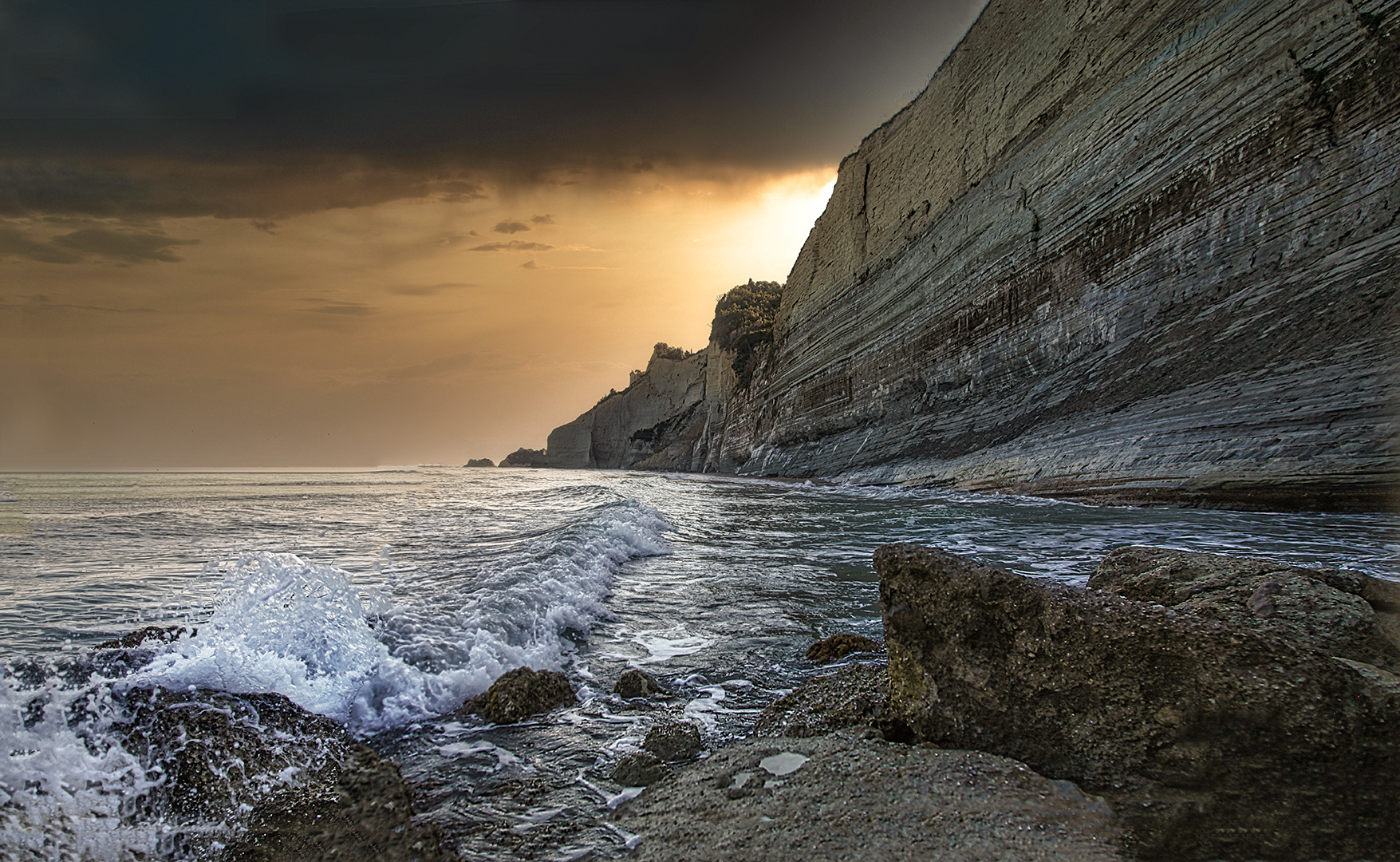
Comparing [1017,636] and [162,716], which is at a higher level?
[1017,636]

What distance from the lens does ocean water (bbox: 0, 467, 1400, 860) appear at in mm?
2057

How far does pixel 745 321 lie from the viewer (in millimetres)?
46500

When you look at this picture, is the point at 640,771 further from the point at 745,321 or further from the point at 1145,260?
the point at 745,321

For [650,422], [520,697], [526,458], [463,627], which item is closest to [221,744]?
[520,697]

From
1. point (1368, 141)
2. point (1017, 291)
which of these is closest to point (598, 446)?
point (1017, 291)

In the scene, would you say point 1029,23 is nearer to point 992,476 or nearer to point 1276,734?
point 992,476

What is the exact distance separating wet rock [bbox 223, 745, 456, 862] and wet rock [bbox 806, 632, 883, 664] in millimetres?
2345

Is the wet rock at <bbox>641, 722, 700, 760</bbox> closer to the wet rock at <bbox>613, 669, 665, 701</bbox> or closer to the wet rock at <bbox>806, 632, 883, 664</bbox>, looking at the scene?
the wet rock at <bbox>613, 669, 665, 701</bbox>

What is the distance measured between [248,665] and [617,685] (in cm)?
185

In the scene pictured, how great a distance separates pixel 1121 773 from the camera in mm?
1902

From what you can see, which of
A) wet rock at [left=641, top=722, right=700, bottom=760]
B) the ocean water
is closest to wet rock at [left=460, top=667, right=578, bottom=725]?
the ocean water

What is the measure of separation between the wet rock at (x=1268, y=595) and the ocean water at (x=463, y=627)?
1680mm

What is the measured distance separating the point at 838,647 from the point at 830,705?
1049mm

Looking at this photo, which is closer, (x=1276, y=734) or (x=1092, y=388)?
(x=1276, y=734)
